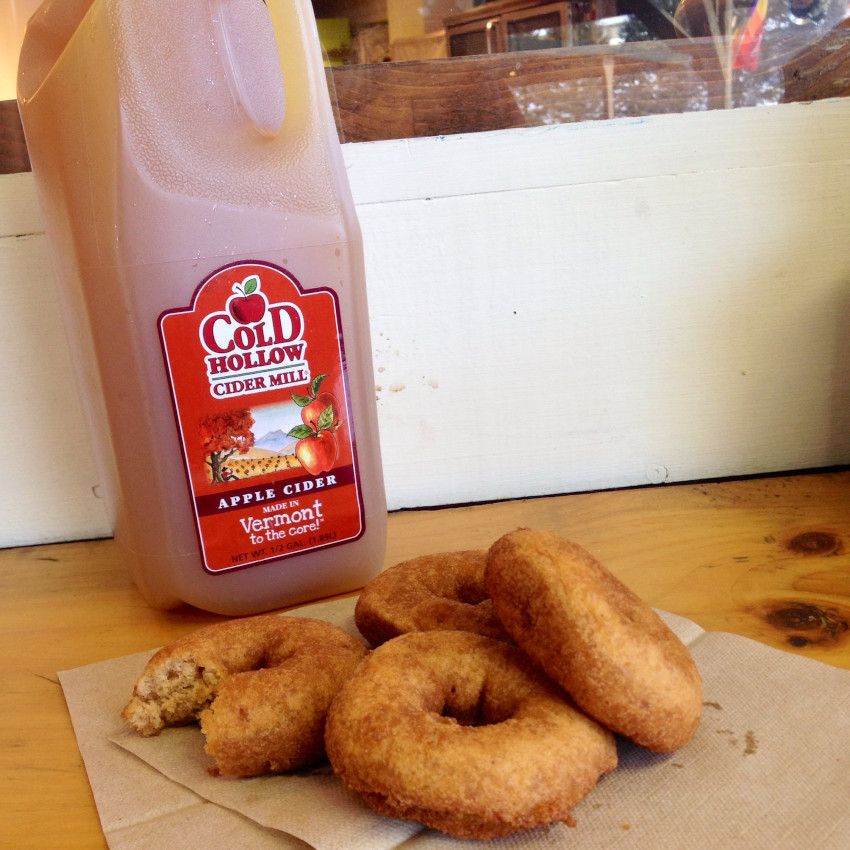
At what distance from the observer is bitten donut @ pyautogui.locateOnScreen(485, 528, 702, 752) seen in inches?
20.3

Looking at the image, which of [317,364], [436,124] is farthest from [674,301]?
[317,364]

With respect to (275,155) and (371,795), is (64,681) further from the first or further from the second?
(275,155)

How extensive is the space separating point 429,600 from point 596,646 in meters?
0.21

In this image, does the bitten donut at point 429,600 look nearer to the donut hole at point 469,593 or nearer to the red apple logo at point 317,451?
the donut hole at point 469,593

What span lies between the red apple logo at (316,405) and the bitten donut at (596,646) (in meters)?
0.26

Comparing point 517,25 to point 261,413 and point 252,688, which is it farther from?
point 252,688

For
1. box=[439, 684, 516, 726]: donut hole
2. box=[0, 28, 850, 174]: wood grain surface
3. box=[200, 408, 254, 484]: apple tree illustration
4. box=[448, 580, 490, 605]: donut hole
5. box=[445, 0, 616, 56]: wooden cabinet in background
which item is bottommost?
box=[448, 580, 490, 605]: donut hole

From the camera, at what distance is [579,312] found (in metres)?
0.99

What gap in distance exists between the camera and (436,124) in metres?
0.91

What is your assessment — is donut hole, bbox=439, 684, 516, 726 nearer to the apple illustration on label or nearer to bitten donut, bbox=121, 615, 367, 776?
bitten donut, bbox=121, 615, 367, 776

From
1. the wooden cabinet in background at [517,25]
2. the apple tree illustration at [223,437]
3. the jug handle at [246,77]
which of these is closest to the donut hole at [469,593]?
the apple tree illustration at [223,437]

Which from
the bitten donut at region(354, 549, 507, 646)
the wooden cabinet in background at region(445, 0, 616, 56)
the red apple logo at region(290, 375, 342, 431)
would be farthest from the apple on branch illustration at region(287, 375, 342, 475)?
the wooden cabinet in background at region(445, 0, 616, 56)

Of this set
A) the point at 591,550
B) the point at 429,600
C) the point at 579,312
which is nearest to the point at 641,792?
the point at 429,600

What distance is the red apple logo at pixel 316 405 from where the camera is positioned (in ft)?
2.49
